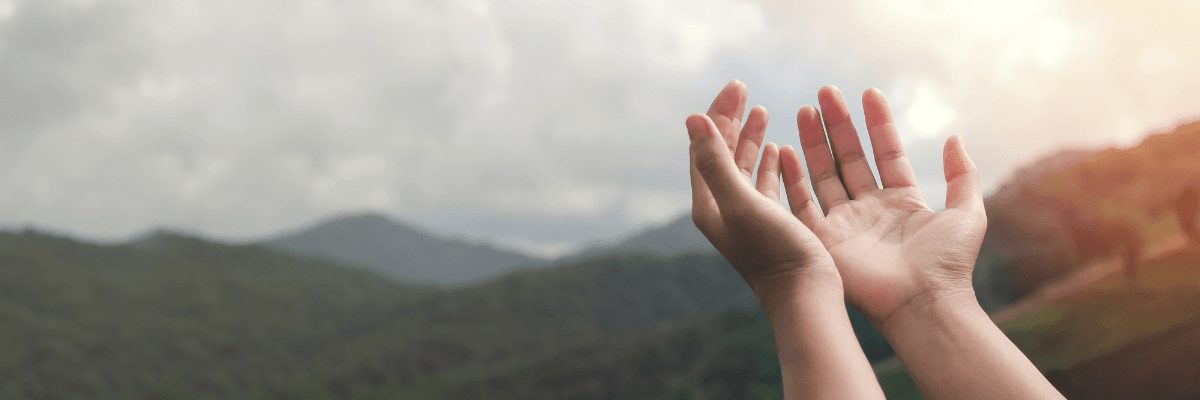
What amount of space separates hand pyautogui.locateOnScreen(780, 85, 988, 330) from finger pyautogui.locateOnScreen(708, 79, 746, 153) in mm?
873

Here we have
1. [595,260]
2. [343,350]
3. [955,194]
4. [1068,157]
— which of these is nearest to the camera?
[955,194]

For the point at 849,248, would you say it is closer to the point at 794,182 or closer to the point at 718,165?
the point at 794,182

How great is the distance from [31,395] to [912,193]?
168 m

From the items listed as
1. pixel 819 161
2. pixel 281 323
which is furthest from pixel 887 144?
pixel 281 323

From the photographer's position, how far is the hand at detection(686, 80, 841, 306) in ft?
12.2

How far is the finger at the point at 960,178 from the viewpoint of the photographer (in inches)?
198

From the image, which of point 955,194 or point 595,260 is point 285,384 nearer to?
point 595,260

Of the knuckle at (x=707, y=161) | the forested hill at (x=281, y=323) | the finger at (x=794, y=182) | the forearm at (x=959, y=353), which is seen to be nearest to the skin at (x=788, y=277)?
the knuckle at (x=707, y=161)

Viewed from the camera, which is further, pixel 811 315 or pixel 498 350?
pixel 498 350

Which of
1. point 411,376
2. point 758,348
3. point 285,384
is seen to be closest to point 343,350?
point 285,384

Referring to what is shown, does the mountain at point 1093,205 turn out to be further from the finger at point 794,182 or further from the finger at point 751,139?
the finger at point 751,139

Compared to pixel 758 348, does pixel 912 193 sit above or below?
above

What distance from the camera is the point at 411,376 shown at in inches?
4500

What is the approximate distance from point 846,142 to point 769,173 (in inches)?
30.6
